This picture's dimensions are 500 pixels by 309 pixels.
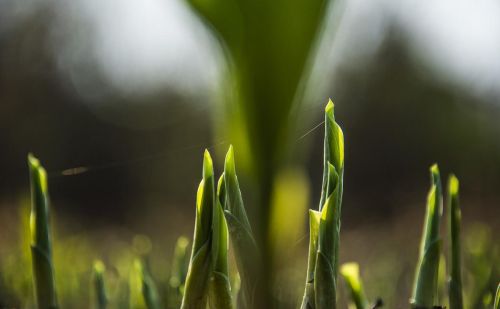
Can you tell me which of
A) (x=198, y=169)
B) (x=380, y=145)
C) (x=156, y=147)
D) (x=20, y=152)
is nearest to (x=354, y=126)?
(x=380, y=145)

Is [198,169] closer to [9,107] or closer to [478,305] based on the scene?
[9,107]

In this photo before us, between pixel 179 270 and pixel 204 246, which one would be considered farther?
pixel 179 270

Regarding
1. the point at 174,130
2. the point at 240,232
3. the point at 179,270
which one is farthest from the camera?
→ the point at 174,130

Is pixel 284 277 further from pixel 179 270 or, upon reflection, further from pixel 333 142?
pixel 179 270

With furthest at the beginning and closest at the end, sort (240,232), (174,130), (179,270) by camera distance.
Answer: (174,130) < (179,270) < (240,232)

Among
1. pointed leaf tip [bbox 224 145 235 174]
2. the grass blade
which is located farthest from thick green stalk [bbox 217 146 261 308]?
the grass blade

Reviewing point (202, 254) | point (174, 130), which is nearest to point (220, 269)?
point (202, 254)

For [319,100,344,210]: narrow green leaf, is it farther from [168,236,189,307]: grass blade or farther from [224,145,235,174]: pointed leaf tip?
[168,236,189,307]: grass blade
